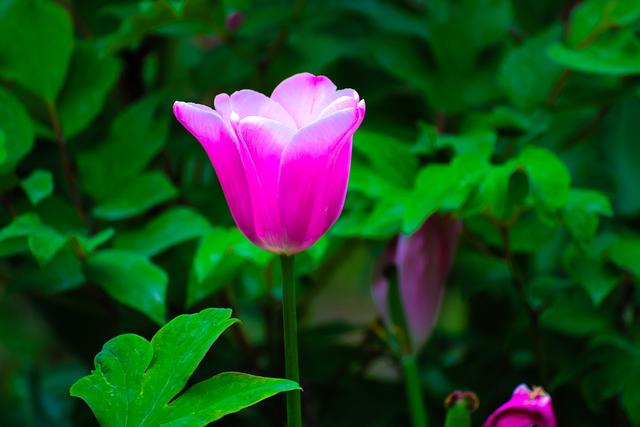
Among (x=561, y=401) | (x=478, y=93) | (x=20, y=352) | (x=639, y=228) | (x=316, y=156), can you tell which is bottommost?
(x=20, y=352)

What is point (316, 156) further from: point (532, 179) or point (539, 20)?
point (539, 20)

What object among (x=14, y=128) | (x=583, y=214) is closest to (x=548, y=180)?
(x=583, y=214)

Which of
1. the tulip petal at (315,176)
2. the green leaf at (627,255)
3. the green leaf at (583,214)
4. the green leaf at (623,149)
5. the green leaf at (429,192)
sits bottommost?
the green leaf at (623,149)

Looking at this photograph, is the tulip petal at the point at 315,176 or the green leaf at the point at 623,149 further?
the green leaf at the point at 623,149

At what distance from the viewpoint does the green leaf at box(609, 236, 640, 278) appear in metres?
0.66

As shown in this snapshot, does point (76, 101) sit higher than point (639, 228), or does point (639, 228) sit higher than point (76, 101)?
point (76, 101)

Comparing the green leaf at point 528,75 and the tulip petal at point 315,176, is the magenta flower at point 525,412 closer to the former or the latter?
the tulip petal at point 315,176

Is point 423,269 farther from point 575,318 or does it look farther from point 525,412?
point 525,412

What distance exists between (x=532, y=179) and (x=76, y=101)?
365mm

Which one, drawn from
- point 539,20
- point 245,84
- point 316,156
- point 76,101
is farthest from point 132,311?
point 539,20

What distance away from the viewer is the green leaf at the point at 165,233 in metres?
0.67

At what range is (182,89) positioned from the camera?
91 cm

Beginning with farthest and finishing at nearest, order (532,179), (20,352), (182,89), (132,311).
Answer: (20,352), (182,89), (132,311), (532,179)

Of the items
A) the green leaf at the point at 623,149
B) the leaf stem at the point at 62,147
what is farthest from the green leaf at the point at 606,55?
the leaf stem at the point at 62,147
